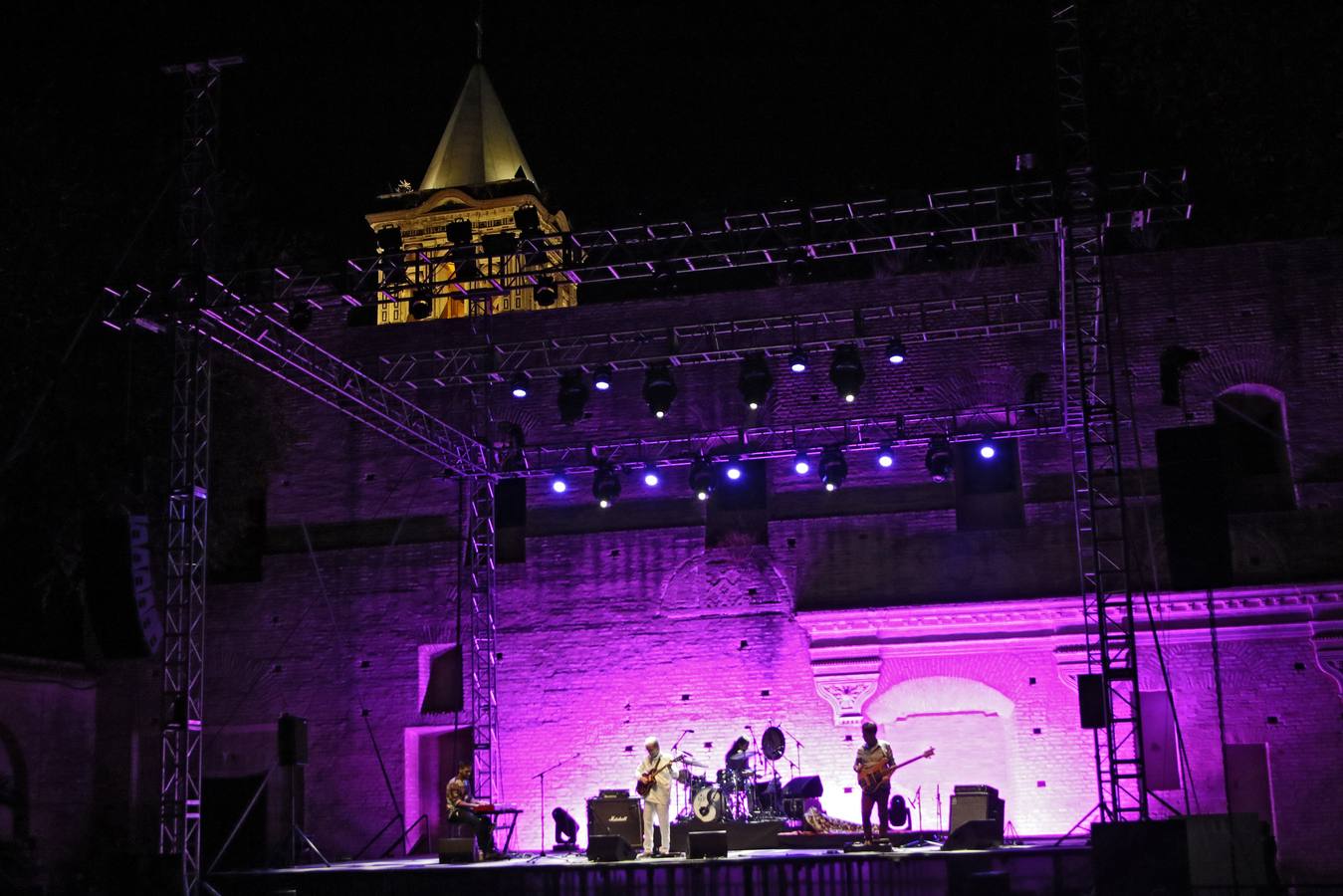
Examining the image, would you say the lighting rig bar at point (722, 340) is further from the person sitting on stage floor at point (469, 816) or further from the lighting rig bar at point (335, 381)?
the person sitting on stage floor at point (469, 816)

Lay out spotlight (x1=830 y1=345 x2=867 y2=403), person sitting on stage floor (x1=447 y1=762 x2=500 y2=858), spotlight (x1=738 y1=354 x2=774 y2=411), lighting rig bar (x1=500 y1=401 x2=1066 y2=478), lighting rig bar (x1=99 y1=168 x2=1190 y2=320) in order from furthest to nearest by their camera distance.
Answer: lighting rig bar (x1=500 y1=401 x2=1066 y2=478) → spotlight (x1=738 y1=354 x2=774 y2=411) → spotlight (x1=830 y1=345 x2=867 y2=403) → person sitting on stage floor (x1=447 y1=762 x2=500 y2=858) → lighting rig bar (x1=99 y1=168 x2=1190 y2=320)

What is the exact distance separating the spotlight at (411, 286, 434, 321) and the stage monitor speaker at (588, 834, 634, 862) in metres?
6.04

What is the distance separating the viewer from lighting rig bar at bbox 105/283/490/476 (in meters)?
14.4

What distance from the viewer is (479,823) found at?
1667 cm

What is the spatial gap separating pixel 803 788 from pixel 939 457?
4.64 m

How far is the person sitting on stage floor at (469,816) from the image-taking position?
16.7 m

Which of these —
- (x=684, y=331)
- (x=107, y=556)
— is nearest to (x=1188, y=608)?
(x=684, y=331)

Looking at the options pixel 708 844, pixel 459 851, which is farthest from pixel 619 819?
pixel 459 851

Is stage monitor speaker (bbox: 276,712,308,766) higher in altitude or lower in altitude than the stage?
higher

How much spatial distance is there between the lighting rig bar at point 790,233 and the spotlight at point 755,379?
7.19 feet

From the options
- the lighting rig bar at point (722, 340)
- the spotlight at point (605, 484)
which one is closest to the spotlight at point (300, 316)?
the lighting rig bar at point (722, 340)

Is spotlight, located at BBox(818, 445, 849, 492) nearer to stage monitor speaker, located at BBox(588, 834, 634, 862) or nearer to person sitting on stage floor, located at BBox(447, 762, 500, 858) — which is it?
stage monitor speaker, located at BBox(588, 834, 634, 862)

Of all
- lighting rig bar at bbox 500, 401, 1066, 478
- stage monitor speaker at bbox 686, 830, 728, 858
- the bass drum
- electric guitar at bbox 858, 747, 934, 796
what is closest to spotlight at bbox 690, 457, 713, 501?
lighting rig bar at bbox 500, 401, 1066, 478

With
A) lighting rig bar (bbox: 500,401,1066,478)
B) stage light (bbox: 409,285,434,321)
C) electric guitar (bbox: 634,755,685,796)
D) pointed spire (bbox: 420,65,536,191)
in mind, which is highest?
pointed spire (bbox: 420,65,536,191)
